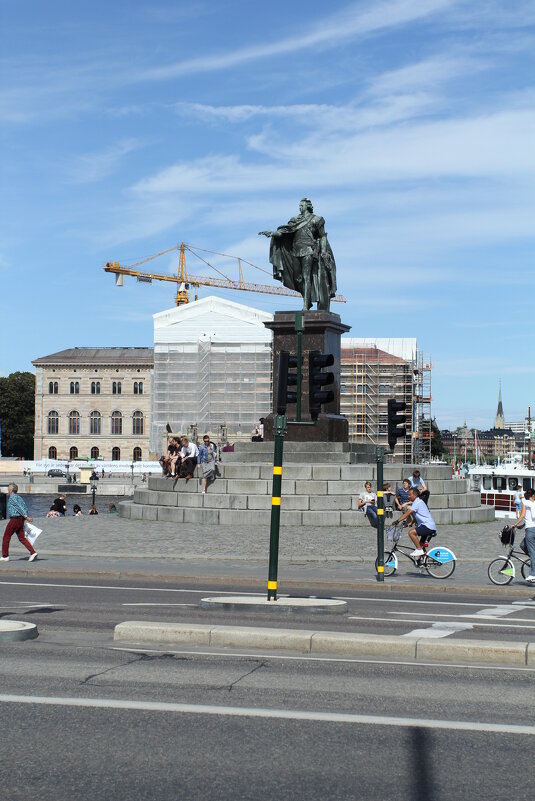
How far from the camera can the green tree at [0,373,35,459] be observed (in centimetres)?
17300

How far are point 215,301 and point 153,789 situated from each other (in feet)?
400

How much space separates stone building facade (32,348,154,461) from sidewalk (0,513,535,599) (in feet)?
438

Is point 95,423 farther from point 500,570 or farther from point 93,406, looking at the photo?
point 500,570

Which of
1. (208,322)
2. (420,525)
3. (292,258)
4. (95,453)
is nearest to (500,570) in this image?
(420,525)

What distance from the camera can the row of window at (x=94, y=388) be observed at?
163 metres

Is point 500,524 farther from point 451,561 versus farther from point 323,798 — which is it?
point 323,798

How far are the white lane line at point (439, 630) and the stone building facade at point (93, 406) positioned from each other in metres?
150

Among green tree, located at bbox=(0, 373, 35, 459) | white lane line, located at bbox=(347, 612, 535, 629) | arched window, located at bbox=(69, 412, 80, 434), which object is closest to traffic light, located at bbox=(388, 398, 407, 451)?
white lane line, located at bbox=(347, 612, 535, 629)

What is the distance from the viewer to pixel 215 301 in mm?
127562

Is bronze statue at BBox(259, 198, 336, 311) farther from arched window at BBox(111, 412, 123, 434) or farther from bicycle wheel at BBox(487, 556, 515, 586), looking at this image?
arched window at BBox(111, 412, 123, 434)

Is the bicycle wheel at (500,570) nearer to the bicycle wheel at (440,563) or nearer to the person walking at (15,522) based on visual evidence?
the bicycle wheel at (440,563)

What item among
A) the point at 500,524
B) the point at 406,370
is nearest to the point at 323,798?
the point at 500,524

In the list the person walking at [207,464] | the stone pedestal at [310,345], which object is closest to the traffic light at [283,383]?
the person walking at [207,464]

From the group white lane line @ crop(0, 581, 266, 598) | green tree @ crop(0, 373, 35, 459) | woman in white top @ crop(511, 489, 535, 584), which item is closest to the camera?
white lane line @ crop(0, 581, 266, 598)
